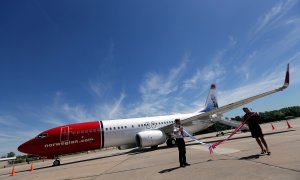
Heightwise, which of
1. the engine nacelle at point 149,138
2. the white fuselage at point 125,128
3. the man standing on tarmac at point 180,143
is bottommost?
the man standing on tarmac at point 180,143

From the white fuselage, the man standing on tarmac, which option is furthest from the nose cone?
the man standing on tarmac

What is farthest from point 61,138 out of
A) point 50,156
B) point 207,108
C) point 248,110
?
point 207,108

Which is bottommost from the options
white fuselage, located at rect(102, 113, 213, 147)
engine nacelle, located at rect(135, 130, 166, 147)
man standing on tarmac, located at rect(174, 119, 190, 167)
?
man standing on tarmac, located at rect(174, 119, 190, 167)

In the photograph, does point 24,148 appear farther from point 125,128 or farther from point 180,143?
point 180,143

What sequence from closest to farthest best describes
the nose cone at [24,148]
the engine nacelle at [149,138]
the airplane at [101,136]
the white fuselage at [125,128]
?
the nose cone at [24,148], the airplane at [101,136], the engine nacelle at [149,138], the white fuselage at [125,128]

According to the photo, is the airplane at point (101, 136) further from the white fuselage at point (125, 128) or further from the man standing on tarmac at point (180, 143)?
the man standing on tarmac at point (180, 143)

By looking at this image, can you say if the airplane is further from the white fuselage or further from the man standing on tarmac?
the man standing on tarmac

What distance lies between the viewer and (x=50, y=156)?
17906mm

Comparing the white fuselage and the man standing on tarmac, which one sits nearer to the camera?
the man standing on tarmac

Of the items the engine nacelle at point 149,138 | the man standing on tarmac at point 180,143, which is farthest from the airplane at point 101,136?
the man standing on tarmac at point 180,143

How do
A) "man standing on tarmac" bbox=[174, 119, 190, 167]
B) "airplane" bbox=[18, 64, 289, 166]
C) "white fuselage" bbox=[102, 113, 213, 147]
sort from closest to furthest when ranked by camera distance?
"man standing on tarmac" bbox=[174, 119, 190, 167] < "airplane" bbox=[18, 64, 289, 166] < "white fuselage" bbox=[102, 113, 213, 147]

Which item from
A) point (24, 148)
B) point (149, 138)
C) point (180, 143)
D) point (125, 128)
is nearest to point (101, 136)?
point (125, 128)

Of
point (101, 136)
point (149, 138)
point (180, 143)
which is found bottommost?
point (180, 143)

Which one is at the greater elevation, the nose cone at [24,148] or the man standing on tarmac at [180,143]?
the nose cone at [24,148]
